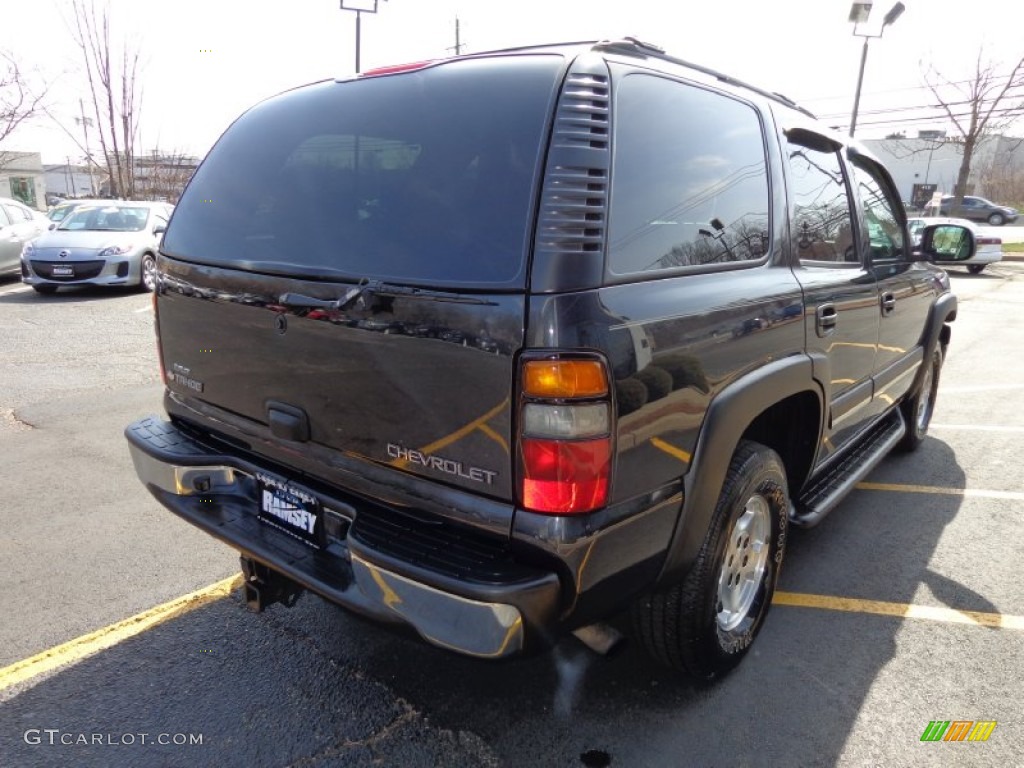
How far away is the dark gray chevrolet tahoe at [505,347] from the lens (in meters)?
1.79

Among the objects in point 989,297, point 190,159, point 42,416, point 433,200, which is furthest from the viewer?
point 190,159

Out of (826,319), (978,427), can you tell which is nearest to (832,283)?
(826,319)

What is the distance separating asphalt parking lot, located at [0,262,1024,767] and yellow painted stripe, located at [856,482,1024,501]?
15 centimetres

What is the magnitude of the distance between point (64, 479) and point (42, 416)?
1.55 m

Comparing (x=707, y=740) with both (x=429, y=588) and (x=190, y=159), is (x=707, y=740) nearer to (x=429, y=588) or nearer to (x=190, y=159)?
(x=429, y=588)

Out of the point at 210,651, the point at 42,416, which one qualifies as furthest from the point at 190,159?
the point at 210,651

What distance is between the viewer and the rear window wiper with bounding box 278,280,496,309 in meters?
1.83

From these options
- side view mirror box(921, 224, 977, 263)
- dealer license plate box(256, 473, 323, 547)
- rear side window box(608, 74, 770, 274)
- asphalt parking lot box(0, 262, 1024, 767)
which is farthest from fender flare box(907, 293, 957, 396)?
dealer license plate box(256, 473, 323, 547)

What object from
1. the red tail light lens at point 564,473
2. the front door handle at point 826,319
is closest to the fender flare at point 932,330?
the front door handle at point 826,319

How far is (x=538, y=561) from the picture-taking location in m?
1.82

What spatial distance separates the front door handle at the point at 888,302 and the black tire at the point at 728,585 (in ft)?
4.40

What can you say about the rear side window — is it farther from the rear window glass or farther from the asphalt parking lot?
the asphalt parking lot

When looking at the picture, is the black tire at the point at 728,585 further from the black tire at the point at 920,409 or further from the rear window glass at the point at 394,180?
the black tire at the point at 920,409

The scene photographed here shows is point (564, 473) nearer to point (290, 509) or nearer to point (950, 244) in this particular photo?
point (290, 509)
